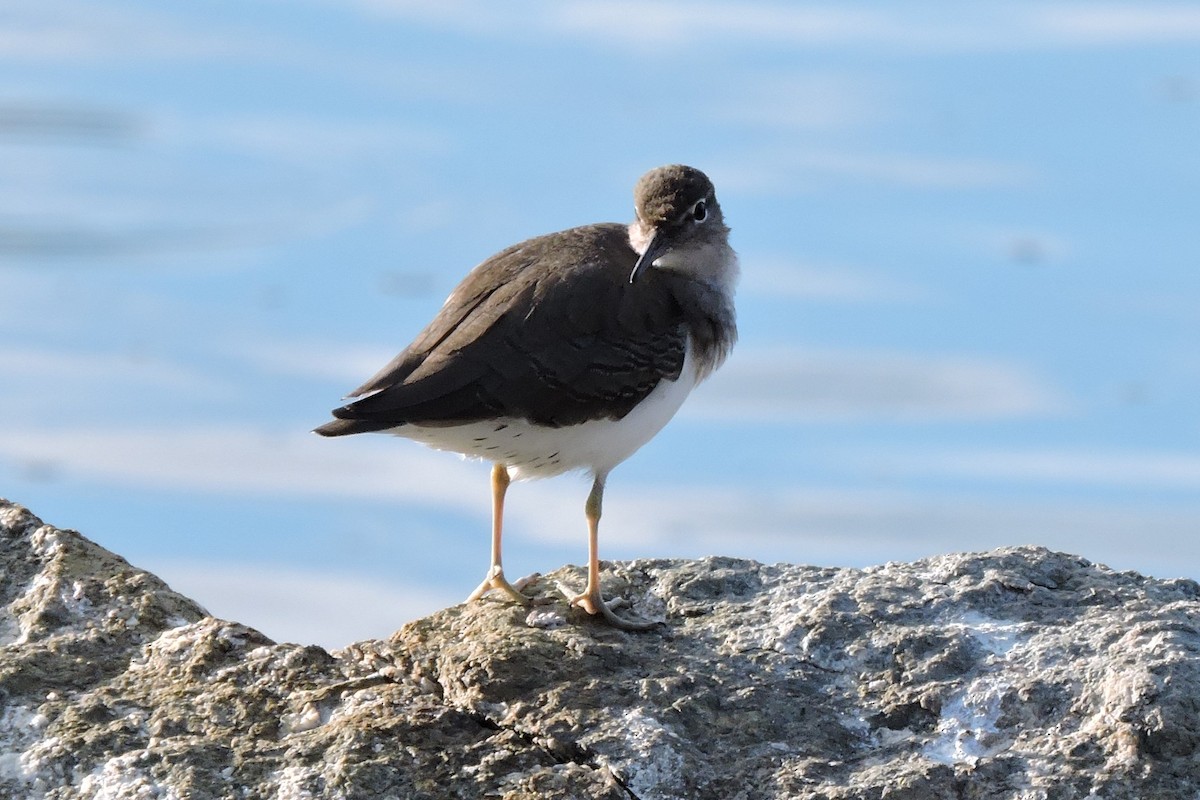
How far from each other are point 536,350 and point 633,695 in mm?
2066

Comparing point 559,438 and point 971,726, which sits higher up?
point 559,438

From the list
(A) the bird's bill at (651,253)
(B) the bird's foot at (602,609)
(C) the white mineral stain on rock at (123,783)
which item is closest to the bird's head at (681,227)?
(A) the bird's bill at (651,253)

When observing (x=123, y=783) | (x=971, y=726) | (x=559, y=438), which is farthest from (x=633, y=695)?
(x=559, y=438)

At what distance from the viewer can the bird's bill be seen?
7098mm

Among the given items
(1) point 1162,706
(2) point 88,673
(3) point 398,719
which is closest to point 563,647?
(3) point 398,719

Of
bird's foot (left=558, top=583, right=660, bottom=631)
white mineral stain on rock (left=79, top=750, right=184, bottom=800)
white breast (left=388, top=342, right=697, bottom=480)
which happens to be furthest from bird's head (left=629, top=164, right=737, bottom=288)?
white mineral stain on rock (left=79, top=750, right=184, bottom=800)

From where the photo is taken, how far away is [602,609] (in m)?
5.91

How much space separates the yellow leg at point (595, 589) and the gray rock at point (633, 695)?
0.37 feet

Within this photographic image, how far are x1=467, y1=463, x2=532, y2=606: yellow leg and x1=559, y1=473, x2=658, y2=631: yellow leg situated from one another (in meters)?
0.23

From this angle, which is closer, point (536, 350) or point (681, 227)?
point (536, 350)

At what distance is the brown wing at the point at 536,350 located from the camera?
6441 mm

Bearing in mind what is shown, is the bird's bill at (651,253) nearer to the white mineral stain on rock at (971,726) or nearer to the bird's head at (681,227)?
the bird's head at (681,227)

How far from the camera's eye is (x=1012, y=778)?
4.59 meters

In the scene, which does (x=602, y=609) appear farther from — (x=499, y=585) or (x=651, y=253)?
(x=651, y=253)
